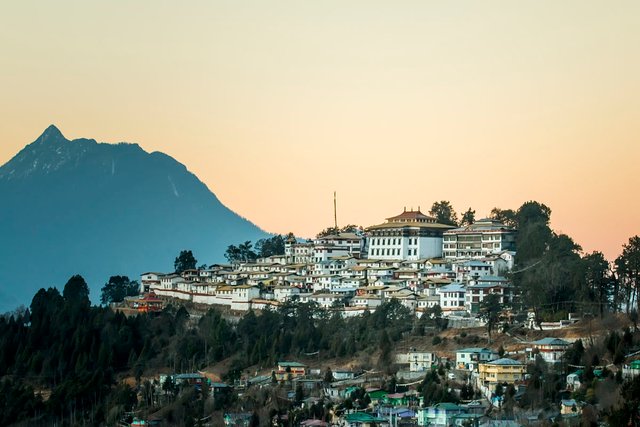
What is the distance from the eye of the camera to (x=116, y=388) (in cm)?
6075

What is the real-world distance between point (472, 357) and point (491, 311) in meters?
3.57

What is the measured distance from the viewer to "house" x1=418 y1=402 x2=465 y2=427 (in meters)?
45.9

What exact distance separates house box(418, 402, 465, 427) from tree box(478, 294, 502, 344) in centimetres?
769

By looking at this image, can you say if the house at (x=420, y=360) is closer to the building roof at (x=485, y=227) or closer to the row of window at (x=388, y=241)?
the building roof at (x=485, y=227)

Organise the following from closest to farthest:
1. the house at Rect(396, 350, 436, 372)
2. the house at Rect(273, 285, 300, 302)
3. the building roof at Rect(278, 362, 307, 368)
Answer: the house at Rect(396, 350, 436, 372) → the building roof at Rect(278, 362, 307, 368) → the house at Rect(273, 285, 300, 302)

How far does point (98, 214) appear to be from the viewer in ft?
598

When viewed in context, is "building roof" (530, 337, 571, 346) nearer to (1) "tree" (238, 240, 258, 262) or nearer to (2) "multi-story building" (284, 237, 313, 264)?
(2) "multi-story building" (284, 237, 313, 264)

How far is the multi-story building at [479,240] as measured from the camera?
64.6 meters

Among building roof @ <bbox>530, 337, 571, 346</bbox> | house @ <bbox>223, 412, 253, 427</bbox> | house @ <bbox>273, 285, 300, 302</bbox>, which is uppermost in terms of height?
house @ <bbox>273, 285, 300, 302</bbox>

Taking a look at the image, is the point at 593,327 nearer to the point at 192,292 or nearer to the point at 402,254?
the point at 402,254

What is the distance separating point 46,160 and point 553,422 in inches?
6081

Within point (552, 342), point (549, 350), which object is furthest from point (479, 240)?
point (549, 350)

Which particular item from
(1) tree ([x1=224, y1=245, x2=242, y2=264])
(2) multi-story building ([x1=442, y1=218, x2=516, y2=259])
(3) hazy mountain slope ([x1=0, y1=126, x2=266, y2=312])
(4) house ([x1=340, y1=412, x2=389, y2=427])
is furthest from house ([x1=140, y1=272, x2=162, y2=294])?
(3) hazy mountain slope ([x1=0, y1=126, x2=266, y2=312])

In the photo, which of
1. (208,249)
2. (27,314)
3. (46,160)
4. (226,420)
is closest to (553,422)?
(226,420)
